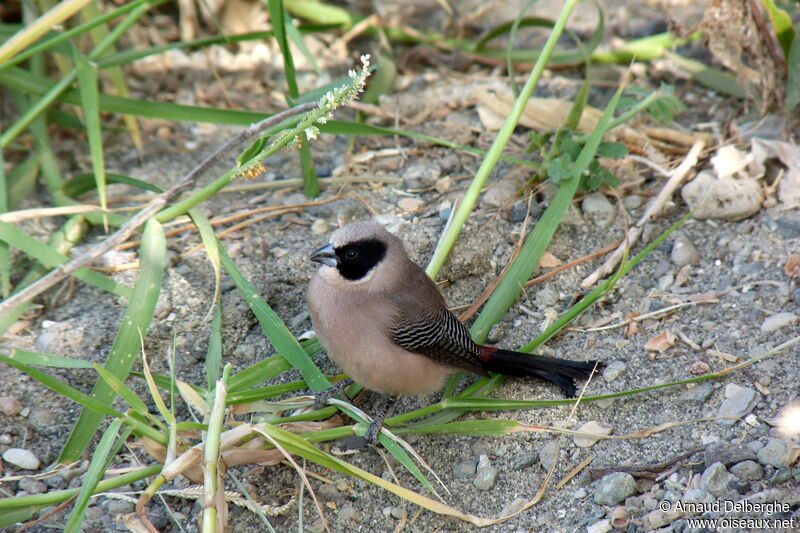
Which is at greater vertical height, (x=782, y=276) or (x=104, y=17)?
(x=104, y=17)

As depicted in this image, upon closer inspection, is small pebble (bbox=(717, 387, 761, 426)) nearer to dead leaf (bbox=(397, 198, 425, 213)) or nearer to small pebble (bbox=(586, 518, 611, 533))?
→ small pebble (bbox=(586, 518, 611, 533))

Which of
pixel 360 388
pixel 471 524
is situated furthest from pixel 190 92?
pixel 471 524

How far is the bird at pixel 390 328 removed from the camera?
3.41 metres

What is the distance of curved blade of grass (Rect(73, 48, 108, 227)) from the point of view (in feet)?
12.4

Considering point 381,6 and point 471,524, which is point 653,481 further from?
point 381,6

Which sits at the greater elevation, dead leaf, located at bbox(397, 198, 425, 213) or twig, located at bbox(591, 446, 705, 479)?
dead leaf, located at bbox(397, 198, 425, 213)

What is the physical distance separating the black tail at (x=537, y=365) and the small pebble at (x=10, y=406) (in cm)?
197

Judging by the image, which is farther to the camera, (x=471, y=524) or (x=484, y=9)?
(x=484, y=9)

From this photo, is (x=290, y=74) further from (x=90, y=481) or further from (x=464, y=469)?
(x=90, y=481)

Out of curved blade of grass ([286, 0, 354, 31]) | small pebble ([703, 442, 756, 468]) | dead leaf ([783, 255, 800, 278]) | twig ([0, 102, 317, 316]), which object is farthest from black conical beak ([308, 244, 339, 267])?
curved blade of grass ([286, 0, 354, 31])

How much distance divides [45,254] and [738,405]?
2.94 m

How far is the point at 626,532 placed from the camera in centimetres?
281

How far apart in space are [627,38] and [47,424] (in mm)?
4450

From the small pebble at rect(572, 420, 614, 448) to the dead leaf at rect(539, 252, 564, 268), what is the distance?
3.24 feet
